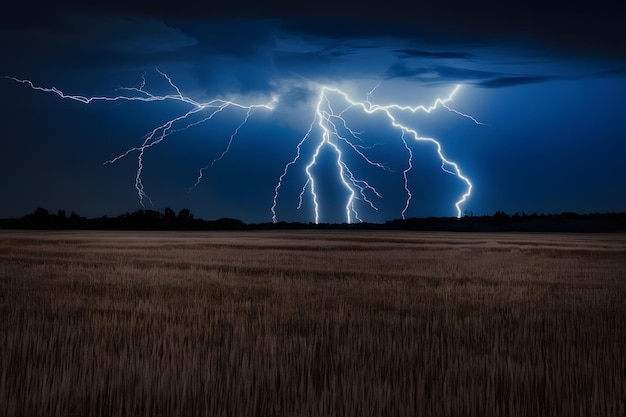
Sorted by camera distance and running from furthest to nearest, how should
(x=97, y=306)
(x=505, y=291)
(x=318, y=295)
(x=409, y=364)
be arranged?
1. (x=505, y=291)
2. (x=318, y=295)
3. (x=97, y=306)
4. (x=409, y=364)

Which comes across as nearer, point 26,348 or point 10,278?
point 26,348

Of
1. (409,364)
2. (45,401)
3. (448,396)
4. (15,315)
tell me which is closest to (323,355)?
(409,364)

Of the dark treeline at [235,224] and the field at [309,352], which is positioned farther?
the dark treeline at [235,224]

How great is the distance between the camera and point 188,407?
394cm

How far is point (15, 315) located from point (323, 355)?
16.1 ft

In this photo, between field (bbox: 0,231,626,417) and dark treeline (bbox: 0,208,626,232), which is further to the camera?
dark treeline (bbox: 0,208,626,232)

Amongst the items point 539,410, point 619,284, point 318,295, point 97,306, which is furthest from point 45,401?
point 619,284

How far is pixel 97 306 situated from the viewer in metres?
9.56

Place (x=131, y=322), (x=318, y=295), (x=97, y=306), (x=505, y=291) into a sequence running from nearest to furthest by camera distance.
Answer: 1. (x=131, y=322)
2. (x=97, y=306)
3. (x=318, y=295)
4. (x=505, y=291)

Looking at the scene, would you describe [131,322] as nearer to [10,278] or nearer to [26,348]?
[26,348]

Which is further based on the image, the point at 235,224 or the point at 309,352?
the point at 235,224

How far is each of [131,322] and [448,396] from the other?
182 inches

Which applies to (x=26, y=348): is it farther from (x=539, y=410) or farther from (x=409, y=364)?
(x=539, y=410)

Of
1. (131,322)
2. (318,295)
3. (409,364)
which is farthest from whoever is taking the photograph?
(318,295)
